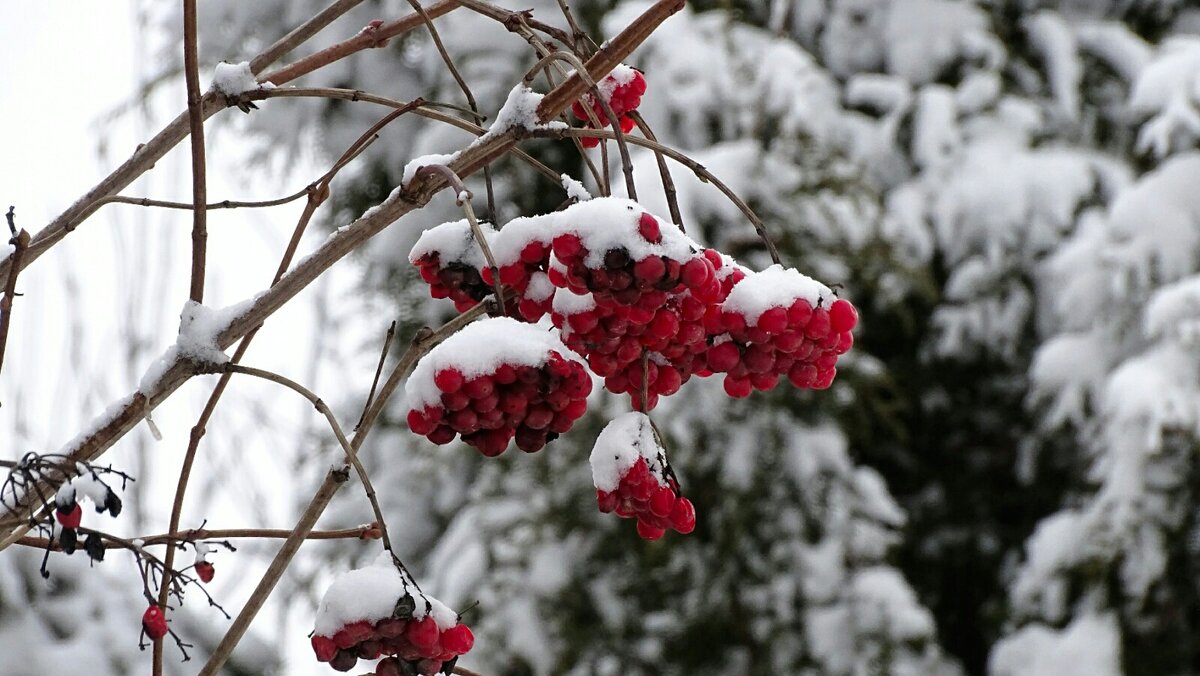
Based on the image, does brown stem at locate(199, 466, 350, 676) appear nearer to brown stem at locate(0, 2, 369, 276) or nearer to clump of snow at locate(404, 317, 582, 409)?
clump of snow at locate(404, 317, 582, 409)

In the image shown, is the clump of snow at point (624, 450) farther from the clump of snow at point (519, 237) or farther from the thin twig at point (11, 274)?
the thin twig at point (11, 274)

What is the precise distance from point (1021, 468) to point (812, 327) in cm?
190

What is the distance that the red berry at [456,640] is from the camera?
0.46 meters

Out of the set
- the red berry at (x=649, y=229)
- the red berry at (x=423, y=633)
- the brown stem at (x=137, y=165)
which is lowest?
the red berry at (x=423, y=633)

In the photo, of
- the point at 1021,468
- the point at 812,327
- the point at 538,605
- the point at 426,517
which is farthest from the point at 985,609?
the point at 812,327

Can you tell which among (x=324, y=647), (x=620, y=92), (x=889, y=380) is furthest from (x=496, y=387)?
(x=889, y=380)

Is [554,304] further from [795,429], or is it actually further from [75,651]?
[795,429]

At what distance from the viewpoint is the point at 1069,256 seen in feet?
6.67

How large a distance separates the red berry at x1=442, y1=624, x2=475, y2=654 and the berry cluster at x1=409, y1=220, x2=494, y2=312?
0.52 ft

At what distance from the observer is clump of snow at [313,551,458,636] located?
17.9 inches

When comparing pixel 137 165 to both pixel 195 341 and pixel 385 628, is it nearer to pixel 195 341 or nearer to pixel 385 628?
pixel 195 341

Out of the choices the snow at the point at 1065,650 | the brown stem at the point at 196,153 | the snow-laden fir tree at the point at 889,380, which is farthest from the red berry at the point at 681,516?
the snow at the point at 1065,650

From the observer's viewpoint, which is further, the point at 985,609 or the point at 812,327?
the point at 985,609

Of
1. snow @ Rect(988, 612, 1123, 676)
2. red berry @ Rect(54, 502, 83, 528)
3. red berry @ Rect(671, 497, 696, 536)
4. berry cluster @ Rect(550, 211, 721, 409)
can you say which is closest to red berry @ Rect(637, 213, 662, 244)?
berry cluster @ Rect(550, 211, 721, 409)
